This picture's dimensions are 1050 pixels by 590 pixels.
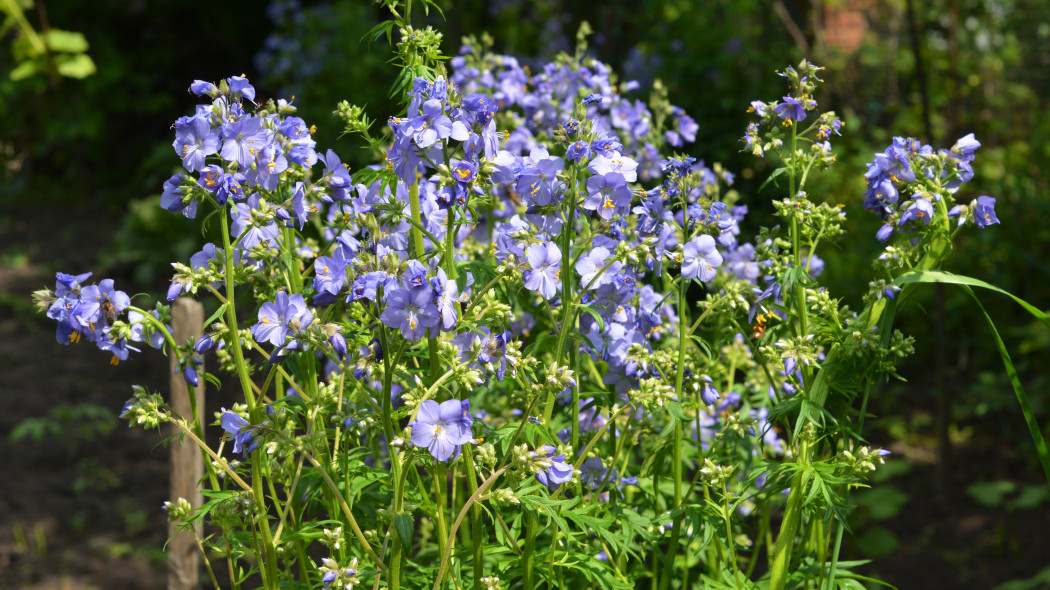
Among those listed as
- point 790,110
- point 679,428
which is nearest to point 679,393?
point 679,428

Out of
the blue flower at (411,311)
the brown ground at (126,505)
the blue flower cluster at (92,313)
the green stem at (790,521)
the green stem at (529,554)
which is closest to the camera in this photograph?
the blue flower at (411,311)

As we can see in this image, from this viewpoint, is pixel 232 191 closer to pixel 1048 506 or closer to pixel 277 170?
pixel 277 170

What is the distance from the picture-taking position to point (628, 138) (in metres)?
2.78

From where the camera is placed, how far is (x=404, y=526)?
1.52m

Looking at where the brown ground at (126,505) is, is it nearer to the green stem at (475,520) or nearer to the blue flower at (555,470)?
the green stem at (475,520)

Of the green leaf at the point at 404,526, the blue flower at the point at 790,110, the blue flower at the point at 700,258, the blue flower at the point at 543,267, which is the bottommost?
the green leaf at the point at 404,526

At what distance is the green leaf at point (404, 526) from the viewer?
1503mm

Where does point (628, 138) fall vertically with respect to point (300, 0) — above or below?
below

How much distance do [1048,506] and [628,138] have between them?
3054mm

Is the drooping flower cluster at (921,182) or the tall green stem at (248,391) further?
the drooping flower cluster at (921,182)

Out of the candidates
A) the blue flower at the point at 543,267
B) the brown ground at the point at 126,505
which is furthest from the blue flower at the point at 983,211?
the brown ground at the point at 126,505

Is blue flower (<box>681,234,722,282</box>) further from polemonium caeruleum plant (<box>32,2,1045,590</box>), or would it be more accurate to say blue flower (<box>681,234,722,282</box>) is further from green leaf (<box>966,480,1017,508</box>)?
green leaf (<box>966,480,1017,508</box>)

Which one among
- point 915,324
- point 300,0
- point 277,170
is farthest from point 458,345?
point 300,0

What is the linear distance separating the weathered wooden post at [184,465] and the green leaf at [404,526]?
4.01ft
